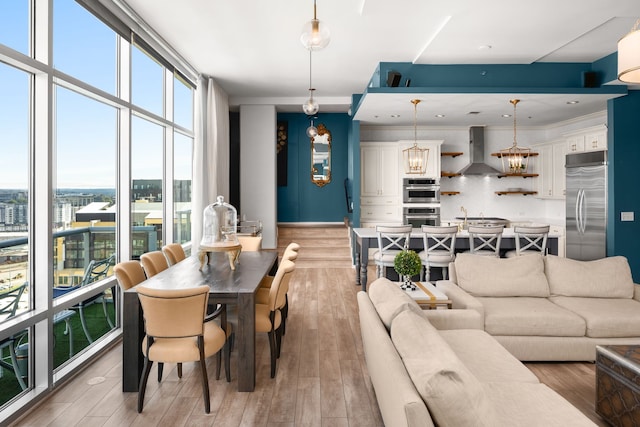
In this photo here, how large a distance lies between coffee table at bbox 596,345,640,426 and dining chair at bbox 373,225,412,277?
291 centimetres

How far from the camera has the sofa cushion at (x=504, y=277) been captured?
3.65m

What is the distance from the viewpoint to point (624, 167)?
19.6 feet

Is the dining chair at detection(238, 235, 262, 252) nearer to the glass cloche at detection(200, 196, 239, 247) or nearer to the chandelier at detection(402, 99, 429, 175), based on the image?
the glass cloche at detection(200, 196, 239, 247)

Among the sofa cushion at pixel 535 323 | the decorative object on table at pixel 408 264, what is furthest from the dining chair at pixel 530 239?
the decorative object on table at pixel 408 264

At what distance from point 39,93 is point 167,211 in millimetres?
2751

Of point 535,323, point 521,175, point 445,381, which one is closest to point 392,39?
point 535,323

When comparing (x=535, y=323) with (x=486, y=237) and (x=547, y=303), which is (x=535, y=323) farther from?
(x=486, y=237)

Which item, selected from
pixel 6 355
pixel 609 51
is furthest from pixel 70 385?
pixel 609 51

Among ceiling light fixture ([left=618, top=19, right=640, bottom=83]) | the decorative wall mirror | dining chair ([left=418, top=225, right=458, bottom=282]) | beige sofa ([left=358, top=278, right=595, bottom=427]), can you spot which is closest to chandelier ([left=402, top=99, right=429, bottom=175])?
dining chair ([left=418, top=225, right=458, bottom=282])

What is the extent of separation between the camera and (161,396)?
2.78 meters

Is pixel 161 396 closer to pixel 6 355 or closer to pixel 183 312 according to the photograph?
pixel 183 312

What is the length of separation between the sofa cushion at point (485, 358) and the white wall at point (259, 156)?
5.98m

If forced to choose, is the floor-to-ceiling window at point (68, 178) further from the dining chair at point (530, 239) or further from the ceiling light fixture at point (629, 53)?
the dining chair at point (530, 239)

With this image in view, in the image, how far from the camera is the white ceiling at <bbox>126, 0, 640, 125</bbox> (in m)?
4.07
